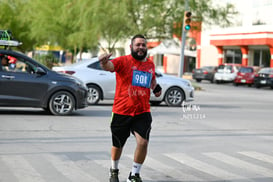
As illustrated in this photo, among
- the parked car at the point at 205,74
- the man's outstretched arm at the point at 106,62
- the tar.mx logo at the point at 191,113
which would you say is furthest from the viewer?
the parked car at the point at 205,74

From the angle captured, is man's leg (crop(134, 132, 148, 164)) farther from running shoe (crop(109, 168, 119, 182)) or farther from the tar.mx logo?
the tar.mx logo

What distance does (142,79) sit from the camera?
7.25 m

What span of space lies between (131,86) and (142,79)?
0.16m

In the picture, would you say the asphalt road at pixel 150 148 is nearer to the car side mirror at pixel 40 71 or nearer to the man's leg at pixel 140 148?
the man's leg at pixel 140 148

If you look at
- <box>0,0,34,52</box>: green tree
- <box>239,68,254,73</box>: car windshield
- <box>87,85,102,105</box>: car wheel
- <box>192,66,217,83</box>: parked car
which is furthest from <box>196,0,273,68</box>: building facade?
<box>87,85,102,105</box>: car wheel

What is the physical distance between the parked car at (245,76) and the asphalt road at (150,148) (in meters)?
28.1

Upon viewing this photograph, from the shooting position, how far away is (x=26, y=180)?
746cm

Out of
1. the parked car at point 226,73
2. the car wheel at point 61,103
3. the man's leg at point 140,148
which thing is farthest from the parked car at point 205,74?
the man's leg at point 140,148

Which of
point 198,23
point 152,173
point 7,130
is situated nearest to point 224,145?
point 152,173

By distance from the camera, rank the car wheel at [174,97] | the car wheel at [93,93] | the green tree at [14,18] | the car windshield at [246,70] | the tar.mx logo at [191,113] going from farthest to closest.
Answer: the green tree at [14,18], the car windshield at [246,70], the car wheel at [174,97], the car wheel at [93,93], the tar.mx logo at [191,113]

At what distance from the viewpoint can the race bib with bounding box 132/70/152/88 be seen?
283 inches

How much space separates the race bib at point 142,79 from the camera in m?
7.20

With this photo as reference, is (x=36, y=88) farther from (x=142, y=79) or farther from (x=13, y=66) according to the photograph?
(x=142, y=79)

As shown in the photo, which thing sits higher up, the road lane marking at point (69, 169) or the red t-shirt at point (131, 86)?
the red t-shirt at point (131, 86)
